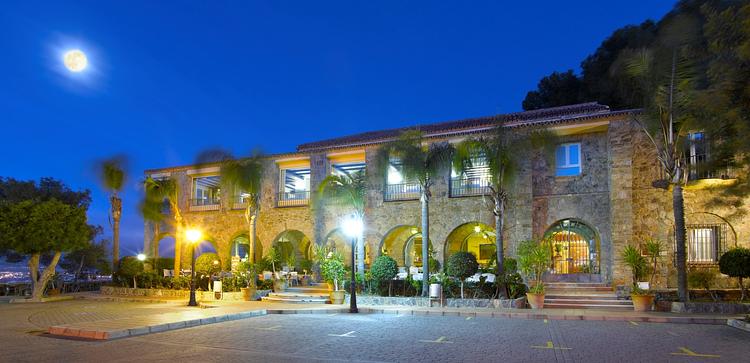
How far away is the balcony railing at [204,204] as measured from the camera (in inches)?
1113

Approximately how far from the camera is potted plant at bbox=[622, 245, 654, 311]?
16.1 m

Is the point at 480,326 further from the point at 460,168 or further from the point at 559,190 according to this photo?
the point at 559,190

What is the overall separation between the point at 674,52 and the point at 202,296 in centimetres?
1776

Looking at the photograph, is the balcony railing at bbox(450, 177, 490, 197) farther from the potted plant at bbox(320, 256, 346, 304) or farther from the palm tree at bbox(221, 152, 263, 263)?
the palm tree at bbox(221, 152, 263, 263)

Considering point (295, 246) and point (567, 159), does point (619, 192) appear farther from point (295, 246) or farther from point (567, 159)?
point (295, 246)

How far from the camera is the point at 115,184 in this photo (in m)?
26.3

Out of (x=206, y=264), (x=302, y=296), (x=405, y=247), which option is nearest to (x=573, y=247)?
(x=405, y=247)

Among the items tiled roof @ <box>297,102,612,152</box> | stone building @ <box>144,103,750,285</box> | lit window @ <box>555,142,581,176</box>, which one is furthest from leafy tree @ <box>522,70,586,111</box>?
lit window @ <box>555,142,581,176</box>

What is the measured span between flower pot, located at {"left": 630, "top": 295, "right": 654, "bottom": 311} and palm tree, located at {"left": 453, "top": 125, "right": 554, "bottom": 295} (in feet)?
13.9

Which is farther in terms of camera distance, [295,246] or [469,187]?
[295,246]

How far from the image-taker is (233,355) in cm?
896

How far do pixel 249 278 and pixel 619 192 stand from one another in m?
14.1

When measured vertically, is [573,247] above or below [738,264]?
above

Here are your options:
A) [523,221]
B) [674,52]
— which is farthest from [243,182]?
[674,52]
